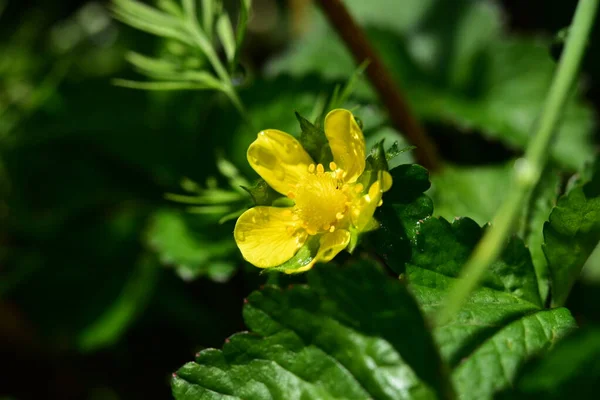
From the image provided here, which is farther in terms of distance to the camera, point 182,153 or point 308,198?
point 182,153

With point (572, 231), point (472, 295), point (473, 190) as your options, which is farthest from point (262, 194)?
point (473, 190)

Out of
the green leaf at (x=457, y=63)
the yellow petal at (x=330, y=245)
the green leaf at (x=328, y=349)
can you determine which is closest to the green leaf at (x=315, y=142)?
the yellow petal at (x=330, y=245)

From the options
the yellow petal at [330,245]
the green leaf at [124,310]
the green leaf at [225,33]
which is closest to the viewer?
the yellow petal at [330,245]

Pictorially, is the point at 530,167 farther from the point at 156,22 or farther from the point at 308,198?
the point at 156,22

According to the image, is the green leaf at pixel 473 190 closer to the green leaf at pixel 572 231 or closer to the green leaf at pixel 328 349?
the green leaf at pixel 572 231

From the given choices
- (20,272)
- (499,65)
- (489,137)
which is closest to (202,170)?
(20,272)

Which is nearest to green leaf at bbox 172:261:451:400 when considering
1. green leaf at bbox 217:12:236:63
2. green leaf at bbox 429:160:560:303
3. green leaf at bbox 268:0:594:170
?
green leaf at bbox 429:160:560:303
